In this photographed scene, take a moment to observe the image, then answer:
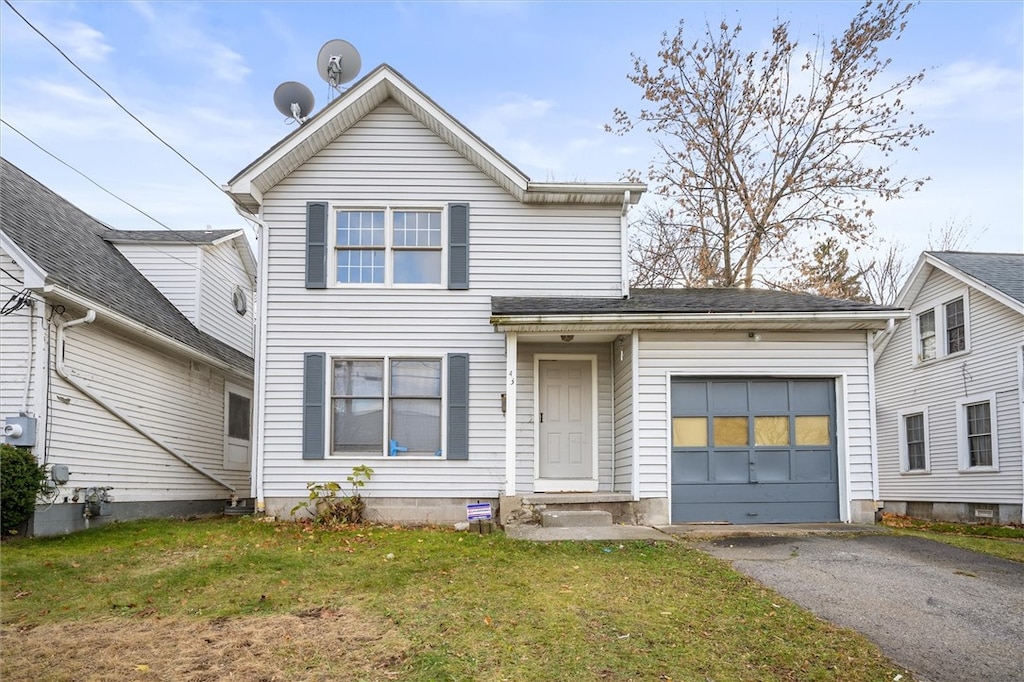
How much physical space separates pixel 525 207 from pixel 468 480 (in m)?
4.28

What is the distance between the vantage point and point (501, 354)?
11.9 meters

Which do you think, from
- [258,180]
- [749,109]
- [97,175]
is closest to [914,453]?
[749,109]

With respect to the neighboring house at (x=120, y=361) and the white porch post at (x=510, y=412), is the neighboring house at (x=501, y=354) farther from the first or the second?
the neighboring house at (x=120, y=361)

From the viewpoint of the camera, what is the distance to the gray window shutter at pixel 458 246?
39.4ft

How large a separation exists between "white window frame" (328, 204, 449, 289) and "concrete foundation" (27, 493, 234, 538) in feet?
15.3

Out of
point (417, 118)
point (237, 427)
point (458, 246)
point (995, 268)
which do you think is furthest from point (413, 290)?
point (995, 268)

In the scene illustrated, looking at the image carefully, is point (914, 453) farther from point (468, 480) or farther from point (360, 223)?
point (360, 223)

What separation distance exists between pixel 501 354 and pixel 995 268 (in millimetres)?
11968

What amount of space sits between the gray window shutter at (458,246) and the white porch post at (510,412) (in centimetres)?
129

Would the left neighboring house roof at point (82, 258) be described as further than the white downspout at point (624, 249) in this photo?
No

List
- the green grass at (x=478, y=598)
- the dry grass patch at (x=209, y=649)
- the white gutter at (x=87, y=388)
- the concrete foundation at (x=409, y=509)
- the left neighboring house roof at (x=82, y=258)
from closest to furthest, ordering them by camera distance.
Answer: the dry grass patch at (x=209, y=649)
the green grass at (x=478, y=598)
the white gutter at (x=87, y=388)
the left neighboring house roof at (x=82, y=258)
the concrete foundation at (x=409, y=509)

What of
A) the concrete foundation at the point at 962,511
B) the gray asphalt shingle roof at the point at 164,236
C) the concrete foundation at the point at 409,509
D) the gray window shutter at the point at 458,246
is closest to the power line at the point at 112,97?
the gray asphalt shingle roof at the point at 164,236

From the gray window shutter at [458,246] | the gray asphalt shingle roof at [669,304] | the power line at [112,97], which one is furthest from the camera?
the gray window shutter at [458,246]

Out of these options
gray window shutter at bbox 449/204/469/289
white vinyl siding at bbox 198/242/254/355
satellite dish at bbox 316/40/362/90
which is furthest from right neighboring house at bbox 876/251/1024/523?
white vinyl siding at bbox 198/242/254/355
